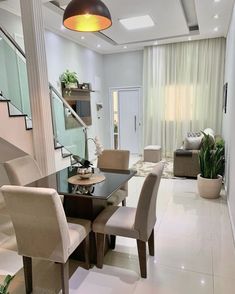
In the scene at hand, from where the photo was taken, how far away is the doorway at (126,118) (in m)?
7.34

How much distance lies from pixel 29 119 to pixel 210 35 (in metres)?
4.81

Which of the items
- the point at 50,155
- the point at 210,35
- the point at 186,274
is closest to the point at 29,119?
the point at 50,155

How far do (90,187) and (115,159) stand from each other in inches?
39.5

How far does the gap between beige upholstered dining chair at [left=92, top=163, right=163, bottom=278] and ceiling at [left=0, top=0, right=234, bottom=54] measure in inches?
123

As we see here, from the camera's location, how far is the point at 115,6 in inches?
152

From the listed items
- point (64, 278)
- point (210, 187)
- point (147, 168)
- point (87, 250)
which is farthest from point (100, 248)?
point (147, 168)

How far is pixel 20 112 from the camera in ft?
11.4

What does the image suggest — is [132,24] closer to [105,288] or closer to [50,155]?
[50,155]

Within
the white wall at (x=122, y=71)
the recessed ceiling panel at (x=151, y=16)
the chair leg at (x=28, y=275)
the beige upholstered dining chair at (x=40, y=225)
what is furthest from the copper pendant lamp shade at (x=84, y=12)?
the white wall at (x=122, y=71)

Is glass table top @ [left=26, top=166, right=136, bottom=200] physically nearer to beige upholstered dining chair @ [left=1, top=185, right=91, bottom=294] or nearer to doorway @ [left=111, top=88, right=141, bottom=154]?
beige upholstered dining chair @ [left=1, top=185, right=91, bottom=294]

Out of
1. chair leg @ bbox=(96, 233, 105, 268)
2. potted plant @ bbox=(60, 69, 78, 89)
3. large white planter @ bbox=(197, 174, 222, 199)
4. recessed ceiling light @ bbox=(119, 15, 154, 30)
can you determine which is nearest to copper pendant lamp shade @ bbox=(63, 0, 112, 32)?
chair leg @ bbox=(96, 233, 105, 268)

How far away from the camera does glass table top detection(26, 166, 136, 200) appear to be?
2.09 meters

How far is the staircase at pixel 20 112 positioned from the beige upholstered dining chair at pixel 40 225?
5.26 feet

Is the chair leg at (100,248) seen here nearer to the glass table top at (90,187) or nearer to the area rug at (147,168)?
the glass table top at (90,187)
